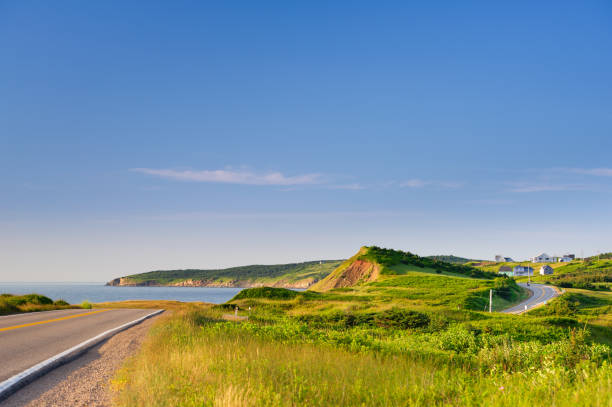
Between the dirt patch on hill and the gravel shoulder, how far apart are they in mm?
78487

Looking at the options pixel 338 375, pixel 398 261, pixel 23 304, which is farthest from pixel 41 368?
pixel 398 261

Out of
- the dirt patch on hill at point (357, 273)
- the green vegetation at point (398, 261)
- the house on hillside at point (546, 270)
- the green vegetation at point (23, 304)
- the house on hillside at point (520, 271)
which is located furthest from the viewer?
the house on hillside at point (520, 271)

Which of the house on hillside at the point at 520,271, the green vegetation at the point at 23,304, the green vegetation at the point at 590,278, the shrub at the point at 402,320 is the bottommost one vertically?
the house on hillside at the point at 520,271

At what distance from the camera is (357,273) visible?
92062 millimetres

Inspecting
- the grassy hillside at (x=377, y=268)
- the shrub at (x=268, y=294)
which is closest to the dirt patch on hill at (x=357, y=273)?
the grassy hillside at (x=377, y=268)

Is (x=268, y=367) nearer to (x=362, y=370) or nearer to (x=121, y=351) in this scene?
(x=362, y=370)

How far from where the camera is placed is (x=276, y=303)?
5522 centimetres

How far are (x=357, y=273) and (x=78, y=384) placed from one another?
86905 millimetres

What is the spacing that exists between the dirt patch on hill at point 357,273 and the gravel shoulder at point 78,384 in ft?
258

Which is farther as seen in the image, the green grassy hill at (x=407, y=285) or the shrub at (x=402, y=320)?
the green grassy hill at (x=407, y=285)

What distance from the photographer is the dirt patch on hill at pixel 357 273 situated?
87.6 meters

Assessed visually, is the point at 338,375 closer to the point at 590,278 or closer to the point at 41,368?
the point at 41,368

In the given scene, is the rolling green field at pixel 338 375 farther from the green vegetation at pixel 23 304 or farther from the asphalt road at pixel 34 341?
the green vegetation at pixel 23 304

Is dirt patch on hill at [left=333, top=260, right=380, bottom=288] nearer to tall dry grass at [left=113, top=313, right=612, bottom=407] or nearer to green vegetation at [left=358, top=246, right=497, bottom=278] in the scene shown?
green vegetation at [left=358, top=246, right=497, bottom=278]
